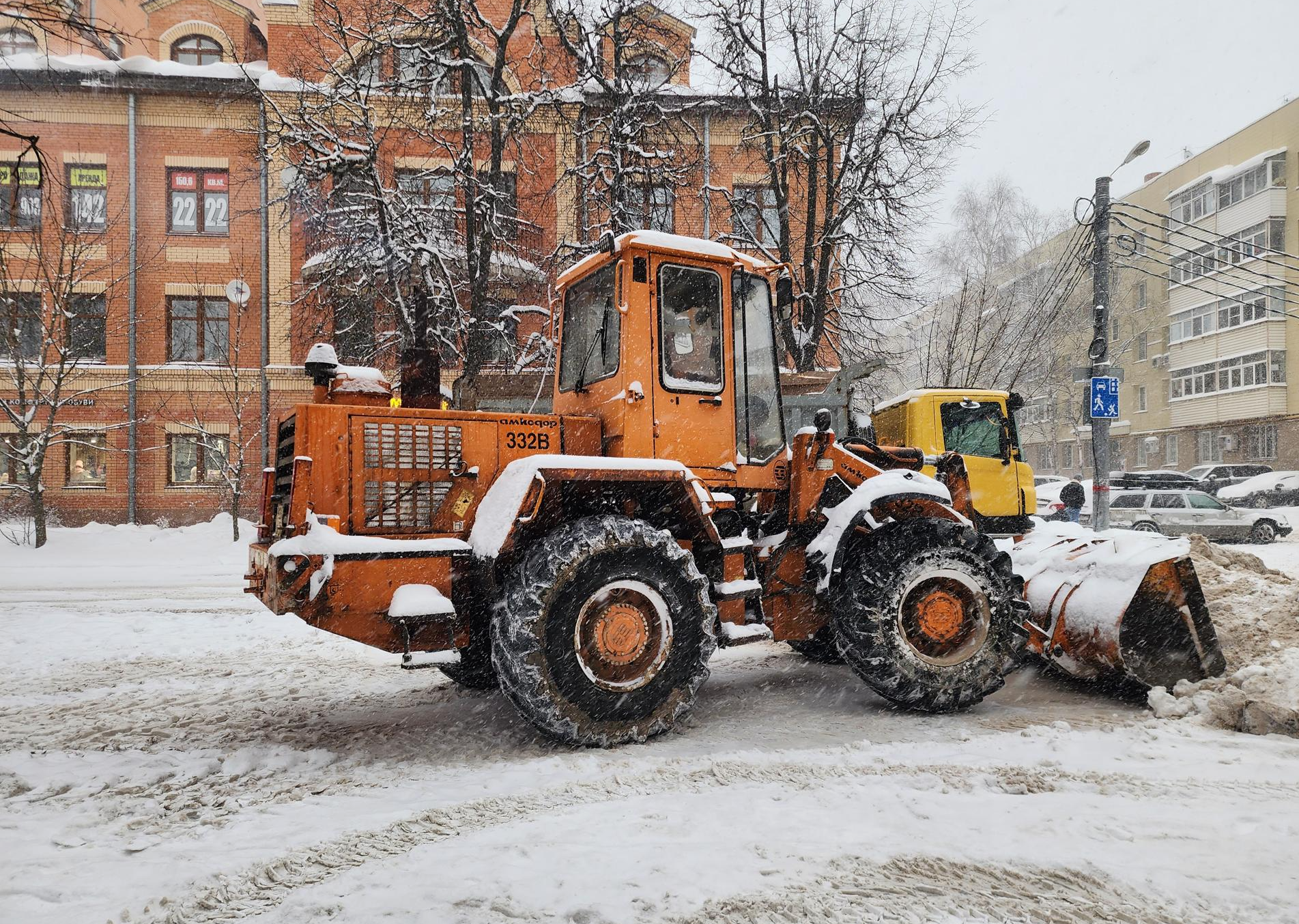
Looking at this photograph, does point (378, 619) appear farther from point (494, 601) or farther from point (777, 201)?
point (777, 201)

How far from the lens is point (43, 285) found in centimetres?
2053

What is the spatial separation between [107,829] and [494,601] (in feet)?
6.21

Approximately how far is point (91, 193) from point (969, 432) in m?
22.2

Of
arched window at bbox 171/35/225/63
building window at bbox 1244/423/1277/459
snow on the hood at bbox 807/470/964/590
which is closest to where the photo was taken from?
snow on the hood at bbox 807/470/964/590

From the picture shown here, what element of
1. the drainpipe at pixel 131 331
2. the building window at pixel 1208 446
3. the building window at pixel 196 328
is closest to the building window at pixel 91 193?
the drainpipe at pixel 131 331

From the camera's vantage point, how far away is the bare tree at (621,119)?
1549 cm

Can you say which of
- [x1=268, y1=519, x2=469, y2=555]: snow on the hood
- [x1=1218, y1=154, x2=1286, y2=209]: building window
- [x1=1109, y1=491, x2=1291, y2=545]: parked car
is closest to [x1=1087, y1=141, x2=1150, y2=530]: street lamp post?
[x1=1109, y1=491, x2=1291, y2=545]: parked car

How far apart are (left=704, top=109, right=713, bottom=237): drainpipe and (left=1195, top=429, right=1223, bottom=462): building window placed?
31016 millimetres

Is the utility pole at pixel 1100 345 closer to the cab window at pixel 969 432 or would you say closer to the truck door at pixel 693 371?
the cab window at pixel 969 432

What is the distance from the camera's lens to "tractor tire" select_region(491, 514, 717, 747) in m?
4.36

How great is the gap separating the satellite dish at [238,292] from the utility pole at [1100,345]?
62.8 ft

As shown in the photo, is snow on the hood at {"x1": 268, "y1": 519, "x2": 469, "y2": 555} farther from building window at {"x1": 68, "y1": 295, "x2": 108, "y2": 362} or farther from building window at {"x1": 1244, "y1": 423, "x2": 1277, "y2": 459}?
building window at {"x1": 1244, "y1": 423, "x2": 1277, "y2": 459}

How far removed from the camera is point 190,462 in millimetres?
21719

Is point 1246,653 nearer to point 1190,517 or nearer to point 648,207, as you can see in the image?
point 648,207
